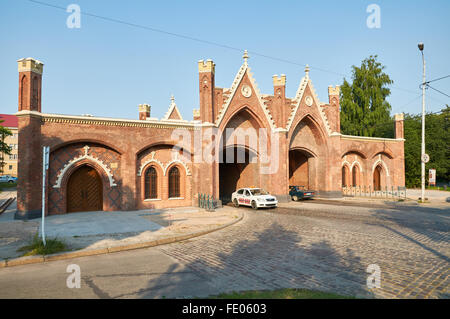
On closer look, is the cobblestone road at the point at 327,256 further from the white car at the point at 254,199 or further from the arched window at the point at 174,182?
the arched window at the point at 174,182

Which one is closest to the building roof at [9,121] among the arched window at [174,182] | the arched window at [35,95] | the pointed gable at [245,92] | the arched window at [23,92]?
the arched window at [23,92]

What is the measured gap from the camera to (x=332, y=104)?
2827 cm

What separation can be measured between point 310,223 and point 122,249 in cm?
873

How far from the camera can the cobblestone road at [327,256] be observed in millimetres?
6285

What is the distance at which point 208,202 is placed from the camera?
20094 millimetres

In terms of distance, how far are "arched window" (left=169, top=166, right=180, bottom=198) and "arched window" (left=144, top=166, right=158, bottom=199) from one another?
1071mm

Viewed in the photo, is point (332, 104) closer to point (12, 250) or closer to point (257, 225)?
point (257, 225)

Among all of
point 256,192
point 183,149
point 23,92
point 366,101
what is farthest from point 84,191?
point 366,101

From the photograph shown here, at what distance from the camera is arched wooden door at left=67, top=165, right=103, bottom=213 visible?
1811 cm

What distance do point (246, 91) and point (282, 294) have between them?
780 inches

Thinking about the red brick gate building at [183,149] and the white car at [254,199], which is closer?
the red brick gate building at [183,149]

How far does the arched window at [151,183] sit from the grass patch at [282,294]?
15.5 meters

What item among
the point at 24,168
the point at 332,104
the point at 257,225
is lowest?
the point at 257,225
